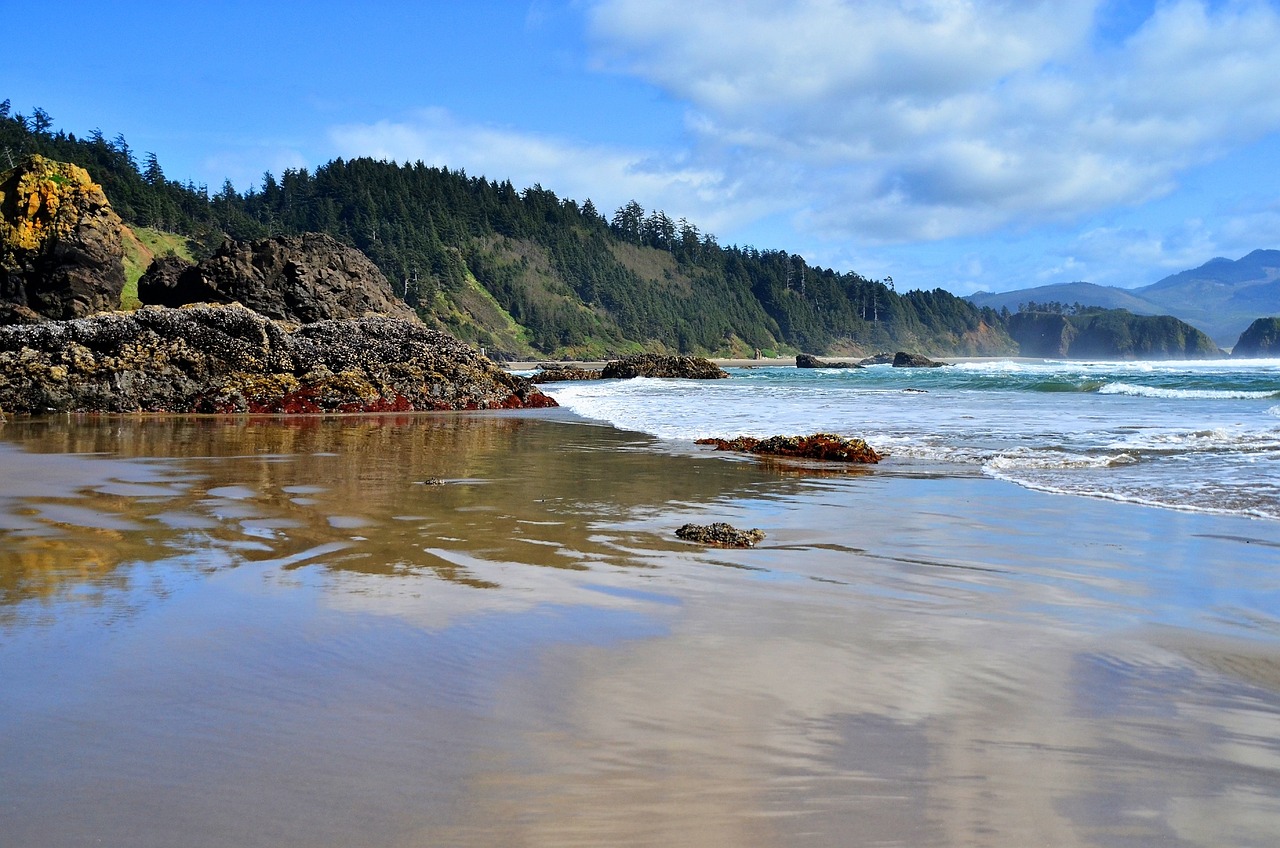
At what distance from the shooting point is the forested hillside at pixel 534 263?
9938cm

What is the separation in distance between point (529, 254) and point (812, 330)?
56.0 metres

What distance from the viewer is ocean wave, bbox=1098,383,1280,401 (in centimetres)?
2703

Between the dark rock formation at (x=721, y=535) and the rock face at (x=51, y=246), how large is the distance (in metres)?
26.3

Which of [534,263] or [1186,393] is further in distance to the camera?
[534,263]

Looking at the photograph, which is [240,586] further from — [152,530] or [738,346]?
[738,346]

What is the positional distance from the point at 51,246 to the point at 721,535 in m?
27.8

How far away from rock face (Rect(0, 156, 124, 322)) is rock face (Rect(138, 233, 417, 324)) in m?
2.47

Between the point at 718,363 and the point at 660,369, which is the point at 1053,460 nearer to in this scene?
the point at 660,369

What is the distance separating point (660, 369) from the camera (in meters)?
49.9

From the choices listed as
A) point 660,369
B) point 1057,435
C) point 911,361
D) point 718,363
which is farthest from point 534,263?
point 1057,435

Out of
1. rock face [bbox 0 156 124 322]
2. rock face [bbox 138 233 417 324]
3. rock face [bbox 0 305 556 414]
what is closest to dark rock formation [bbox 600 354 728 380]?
rock face [bbox 138 233 417 324]

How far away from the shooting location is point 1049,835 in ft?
6.74

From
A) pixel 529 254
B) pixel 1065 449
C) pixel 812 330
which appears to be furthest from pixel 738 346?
pixel 1065 449

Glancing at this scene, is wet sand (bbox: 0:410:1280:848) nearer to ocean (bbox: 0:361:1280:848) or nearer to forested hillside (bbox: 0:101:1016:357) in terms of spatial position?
ocean (bbox: 0:361:1280:848)
